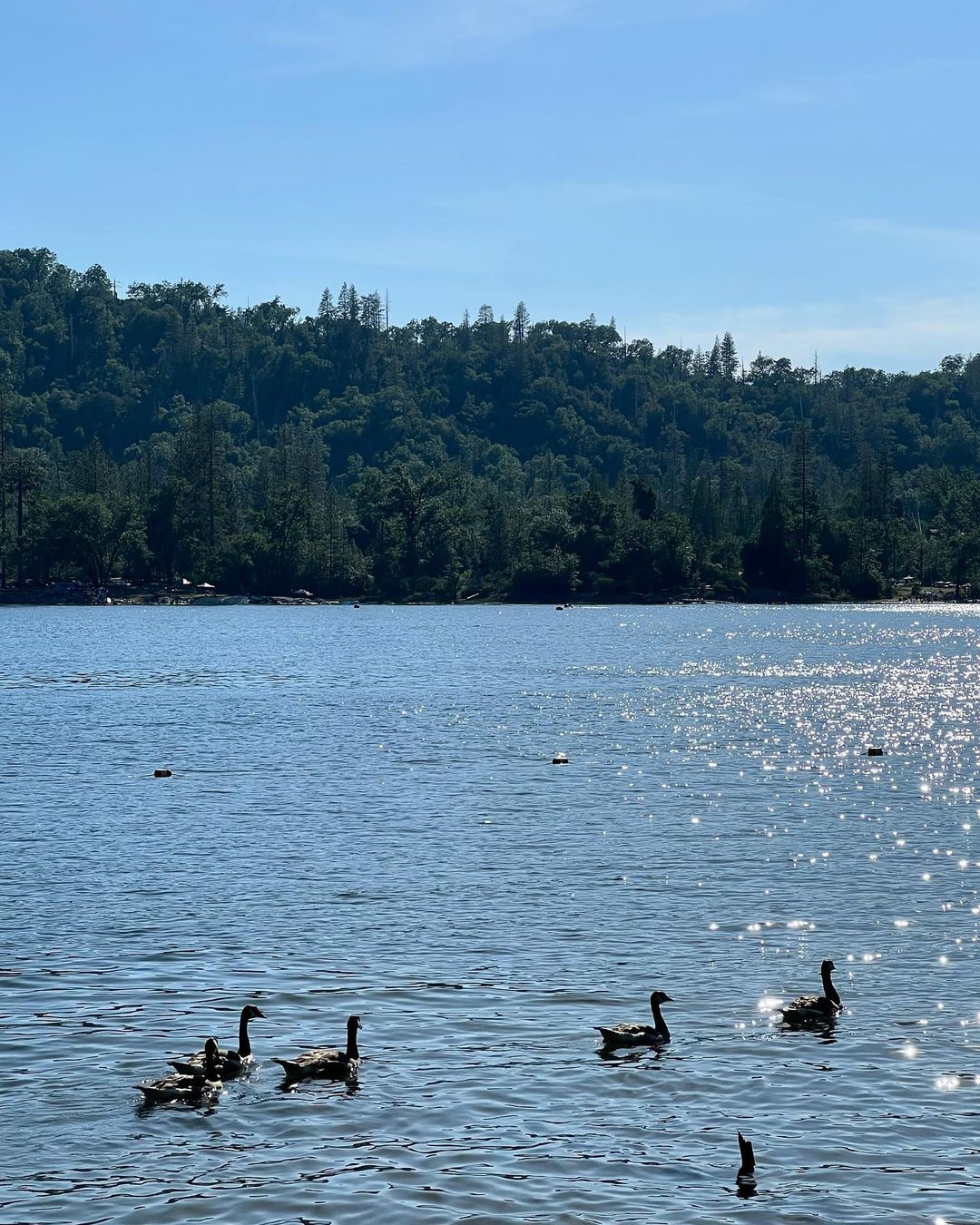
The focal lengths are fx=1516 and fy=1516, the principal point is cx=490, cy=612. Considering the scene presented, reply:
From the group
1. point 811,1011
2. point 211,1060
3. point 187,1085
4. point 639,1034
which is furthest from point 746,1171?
point 187,1085

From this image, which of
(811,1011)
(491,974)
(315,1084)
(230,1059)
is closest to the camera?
(315,1084)

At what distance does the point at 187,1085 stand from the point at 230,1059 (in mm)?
1039

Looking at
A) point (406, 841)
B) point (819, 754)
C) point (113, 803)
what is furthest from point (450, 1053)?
point (819, 754)

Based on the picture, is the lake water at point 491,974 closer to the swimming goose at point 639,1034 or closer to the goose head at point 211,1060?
the swimming goose at point 639,1034

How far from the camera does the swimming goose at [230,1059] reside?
24.7 metres

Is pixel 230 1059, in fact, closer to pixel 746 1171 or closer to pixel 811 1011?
pixel 746 1171

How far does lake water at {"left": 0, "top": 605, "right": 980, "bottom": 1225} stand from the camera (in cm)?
2166

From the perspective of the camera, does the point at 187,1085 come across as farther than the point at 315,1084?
No

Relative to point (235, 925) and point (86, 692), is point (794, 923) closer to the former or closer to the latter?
point (235, 925)

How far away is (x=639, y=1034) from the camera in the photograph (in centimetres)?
2675

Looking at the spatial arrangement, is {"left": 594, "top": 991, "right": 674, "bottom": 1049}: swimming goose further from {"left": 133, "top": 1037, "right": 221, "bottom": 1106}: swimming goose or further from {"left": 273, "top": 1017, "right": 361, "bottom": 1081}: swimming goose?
{"left": 133, "top": 1037, "right": 221, "bottom": 1106}: swimming goose

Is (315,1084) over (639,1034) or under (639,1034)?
under

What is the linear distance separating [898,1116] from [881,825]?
95.0 feet

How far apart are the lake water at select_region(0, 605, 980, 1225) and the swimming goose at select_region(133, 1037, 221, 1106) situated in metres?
0.26
